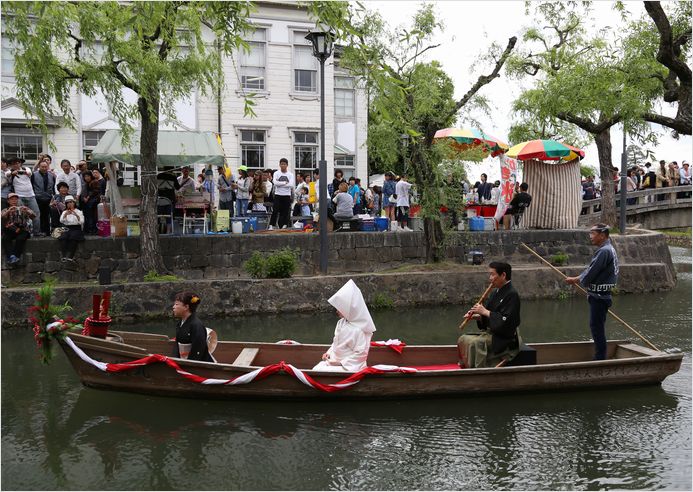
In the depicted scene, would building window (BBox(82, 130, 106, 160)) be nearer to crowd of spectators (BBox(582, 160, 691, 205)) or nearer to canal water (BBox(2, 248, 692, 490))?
canal water (BBox(2, 248, 692, 490))

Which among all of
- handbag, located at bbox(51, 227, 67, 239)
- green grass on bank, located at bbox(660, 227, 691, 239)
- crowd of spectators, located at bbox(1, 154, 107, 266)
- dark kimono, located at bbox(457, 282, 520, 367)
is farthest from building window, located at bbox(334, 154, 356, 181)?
dark kimono, located at bbox(457, 282, 520, 367)

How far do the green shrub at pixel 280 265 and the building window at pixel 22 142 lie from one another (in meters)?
10.1

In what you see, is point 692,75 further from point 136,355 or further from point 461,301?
point 136,355

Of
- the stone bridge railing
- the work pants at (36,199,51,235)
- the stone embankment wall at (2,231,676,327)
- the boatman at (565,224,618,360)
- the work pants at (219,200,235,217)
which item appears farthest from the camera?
the stone bridge railing

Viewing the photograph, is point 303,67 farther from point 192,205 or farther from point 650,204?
point 650,204

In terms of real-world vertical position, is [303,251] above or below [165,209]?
below

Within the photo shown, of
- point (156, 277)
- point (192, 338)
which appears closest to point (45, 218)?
point (156, 277)

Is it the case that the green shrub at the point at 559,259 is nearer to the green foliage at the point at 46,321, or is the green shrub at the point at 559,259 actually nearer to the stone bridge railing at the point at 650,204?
the stone bridge railing at the point at 650,204

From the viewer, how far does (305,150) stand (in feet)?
81.7

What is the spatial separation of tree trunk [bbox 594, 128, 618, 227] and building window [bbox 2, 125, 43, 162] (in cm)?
1683

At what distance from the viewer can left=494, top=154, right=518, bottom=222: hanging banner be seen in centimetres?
1963

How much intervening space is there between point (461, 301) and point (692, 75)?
6351 millimetres

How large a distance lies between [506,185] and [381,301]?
240 inches

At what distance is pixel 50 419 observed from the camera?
8.34 metres
